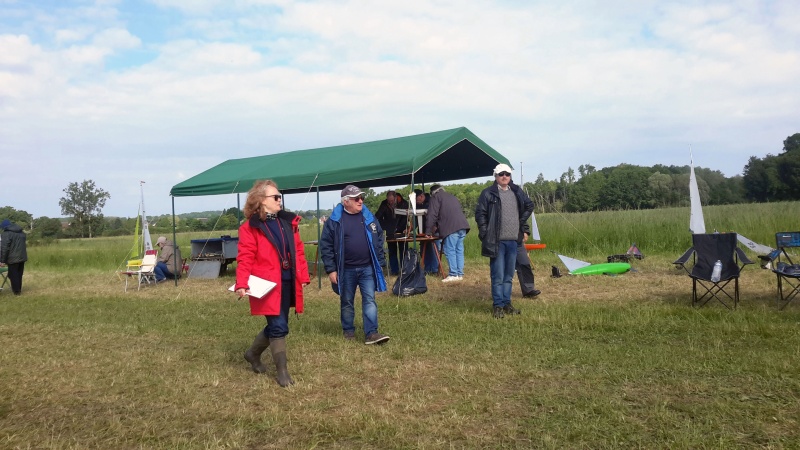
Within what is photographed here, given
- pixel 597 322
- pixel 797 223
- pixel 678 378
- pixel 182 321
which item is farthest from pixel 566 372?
pixel 797 223

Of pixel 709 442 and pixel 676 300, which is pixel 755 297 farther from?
pixel 709 442

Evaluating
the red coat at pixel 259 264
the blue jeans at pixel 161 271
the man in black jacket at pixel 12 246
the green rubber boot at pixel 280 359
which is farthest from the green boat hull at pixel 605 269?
the man in black jacket at pixel 12 246

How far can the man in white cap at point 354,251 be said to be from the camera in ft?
18.1

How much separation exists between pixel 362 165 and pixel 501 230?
3.35m

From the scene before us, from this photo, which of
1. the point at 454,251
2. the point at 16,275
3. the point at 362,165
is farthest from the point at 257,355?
the point at 16,275

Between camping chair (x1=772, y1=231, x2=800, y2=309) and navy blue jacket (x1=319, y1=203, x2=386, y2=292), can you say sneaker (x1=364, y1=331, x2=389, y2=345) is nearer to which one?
navy blue jacket (x1=319, y1=203, x2=386, y2=292)

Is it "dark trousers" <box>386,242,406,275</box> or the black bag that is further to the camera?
"dark trousers" <box>386,242,406,275</box>

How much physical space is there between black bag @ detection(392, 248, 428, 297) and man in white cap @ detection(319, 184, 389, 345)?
2.75 metres

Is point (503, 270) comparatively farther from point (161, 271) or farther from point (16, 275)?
point (16, 275)

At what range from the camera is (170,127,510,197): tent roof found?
29.8 ft

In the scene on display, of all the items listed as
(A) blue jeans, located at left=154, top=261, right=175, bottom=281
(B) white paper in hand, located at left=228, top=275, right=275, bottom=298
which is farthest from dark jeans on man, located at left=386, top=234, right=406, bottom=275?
(B) white paper in hand, located at left=228, top=275, right=275, bottom=298

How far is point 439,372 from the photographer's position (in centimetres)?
457

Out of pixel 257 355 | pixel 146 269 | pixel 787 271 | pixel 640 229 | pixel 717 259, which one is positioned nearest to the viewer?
pixel 257 355

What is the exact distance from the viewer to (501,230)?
6.51 meters
